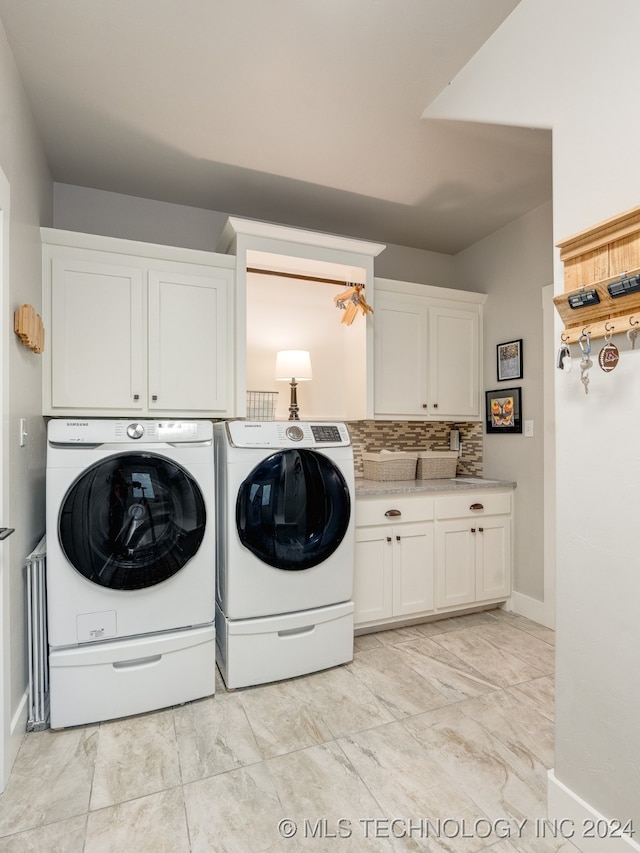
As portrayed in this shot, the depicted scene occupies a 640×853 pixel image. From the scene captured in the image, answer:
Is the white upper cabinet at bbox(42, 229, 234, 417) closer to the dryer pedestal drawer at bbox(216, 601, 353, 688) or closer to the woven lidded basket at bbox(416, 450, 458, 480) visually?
the dryer pedestal drawer at bbox(216, 601, 353, 688)

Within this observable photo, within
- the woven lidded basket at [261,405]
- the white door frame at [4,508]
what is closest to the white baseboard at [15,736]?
the white door frame at [4,508]

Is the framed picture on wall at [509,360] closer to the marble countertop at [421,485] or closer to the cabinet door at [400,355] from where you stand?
the cabinet door at [400,355]

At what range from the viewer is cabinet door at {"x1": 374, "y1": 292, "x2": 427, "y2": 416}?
3145mm

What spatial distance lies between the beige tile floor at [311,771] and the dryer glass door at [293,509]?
2.10 ft

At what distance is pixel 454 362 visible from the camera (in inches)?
134

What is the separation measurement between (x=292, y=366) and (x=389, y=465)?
A: 0.94m

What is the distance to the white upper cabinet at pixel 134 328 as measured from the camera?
2.37 meters

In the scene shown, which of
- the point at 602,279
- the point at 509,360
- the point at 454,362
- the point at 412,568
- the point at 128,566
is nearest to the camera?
the point at 602,279

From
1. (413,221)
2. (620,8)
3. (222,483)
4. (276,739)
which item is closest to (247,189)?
(413,221)

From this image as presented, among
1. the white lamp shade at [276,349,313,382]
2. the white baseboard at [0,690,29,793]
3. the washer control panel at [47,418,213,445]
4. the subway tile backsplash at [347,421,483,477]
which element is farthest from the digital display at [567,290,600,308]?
the white baseboard at [0,690,29,793]

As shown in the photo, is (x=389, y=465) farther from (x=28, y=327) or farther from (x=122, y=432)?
(x=28, y=327)

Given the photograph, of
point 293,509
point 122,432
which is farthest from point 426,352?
point 122,432

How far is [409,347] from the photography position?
10.6 ft

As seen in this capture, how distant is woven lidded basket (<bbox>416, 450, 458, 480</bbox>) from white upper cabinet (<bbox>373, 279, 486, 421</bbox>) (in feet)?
0.89
